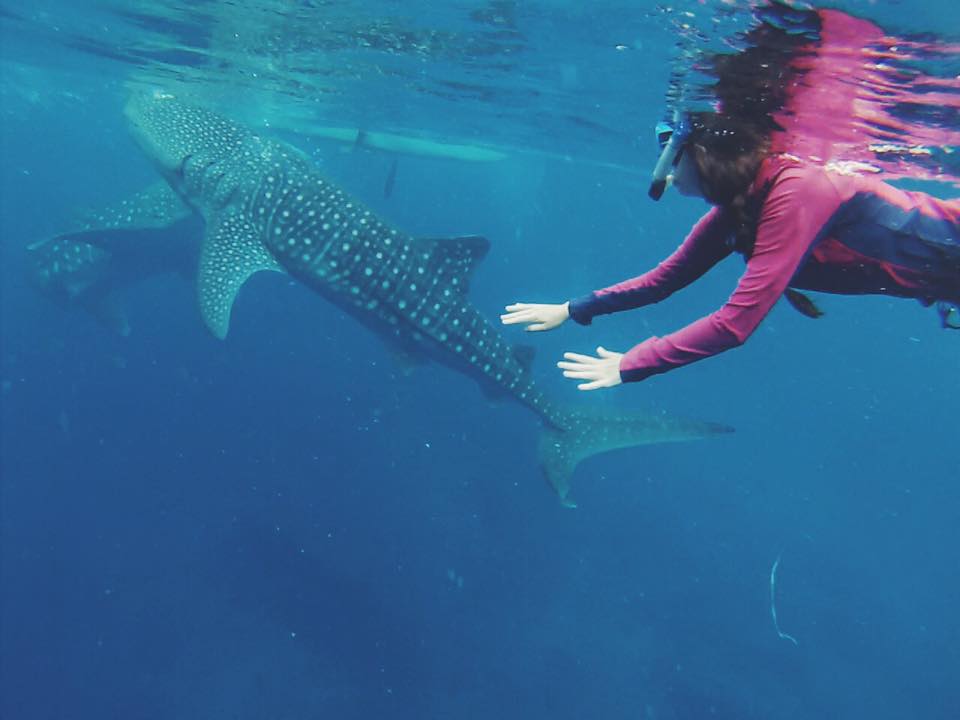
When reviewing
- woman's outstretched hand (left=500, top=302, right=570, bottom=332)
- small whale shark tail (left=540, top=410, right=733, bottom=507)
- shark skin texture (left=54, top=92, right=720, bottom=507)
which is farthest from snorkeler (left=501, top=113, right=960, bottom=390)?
small whale shark tail (left=540, top=410, right=733, bottom=507)

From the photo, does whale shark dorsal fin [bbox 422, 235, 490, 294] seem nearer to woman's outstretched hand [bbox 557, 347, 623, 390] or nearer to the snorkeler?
the snorkeler

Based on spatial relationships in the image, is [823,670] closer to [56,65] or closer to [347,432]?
[347,432]

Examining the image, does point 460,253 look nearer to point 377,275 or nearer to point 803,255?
point 377,275

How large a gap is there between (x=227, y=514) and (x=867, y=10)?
1259 cm

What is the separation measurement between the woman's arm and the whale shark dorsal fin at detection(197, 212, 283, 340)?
20.9 ft

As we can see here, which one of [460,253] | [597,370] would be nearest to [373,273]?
[460,253]

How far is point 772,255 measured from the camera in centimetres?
312

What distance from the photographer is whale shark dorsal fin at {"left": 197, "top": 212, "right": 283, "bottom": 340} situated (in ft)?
29.9

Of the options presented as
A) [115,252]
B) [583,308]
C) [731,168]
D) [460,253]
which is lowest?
[115,252]

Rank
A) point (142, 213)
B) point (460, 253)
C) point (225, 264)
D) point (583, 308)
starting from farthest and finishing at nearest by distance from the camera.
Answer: point (142, 213) < point (225, 264) < point (460, 253) < point (583, 308)

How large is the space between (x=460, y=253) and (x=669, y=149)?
6.07 m

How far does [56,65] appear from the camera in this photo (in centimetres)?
2334

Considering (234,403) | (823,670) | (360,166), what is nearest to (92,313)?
(234,403)

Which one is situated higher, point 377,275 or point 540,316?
point 540,316
